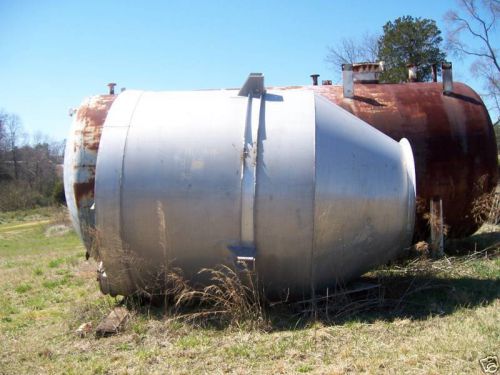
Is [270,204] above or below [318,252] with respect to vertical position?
above

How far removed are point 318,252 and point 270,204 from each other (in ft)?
2.15

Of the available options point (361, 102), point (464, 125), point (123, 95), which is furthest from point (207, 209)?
point (464, 125)

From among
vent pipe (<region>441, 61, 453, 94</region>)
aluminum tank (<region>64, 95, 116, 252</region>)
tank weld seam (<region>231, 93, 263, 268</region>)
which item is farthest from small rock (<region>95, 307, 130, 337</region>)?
vent pipe (<region>441, 61, 453, 94</region>)

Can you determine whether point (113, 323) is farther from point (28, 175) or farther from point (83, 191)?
point (28, 175)

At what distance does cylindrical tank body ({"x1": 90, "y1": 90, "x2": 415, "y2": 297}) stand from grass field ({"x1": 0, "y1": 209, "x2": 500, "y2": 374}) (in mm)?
474

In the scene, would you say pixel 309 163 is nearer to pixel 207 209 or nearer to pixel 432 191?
pixel 207 209

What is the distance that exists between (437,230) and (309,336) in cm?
359

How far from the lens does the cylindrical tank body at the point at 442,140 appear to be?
7.40m

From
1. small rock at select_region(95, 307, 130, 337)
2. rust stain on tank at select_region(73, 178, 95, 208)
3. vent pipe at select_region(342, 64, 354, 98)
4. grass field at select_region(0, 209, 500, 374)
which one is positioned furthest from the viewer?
vent pipe at select_region(342, 64, 354, 98)

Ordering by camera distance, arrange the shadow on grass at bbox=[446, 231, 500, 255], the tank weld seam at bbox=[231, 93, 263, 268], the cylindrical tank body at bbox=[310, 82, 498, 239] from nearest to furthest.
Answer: the tank weld seam at bbox=[231, 93, 263, 268]
the cylindrical tank body at bbox=[310, 82, 498, 239]
the shadow on grass at bbox=[446, 231, 500, 255]

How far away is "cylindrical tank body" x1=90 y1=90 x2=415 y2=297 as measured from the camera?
460 cm

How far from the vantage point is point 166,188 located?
15.4 ft

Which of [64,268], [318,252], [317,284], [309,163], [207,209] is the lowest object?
[64,268]

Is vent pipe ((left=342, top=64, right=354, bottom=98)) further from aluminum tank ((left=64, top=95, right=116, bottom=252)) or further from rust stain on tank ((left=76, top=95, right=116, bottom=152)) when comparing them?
aluminum tank ((left=64, top=95, right=116, bottom=252))
